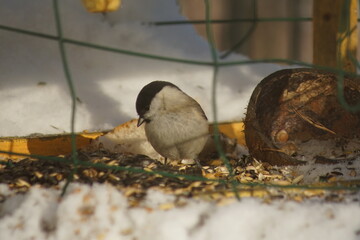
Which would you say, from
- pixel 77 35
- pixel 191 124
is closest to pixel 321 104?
pixel 191 124

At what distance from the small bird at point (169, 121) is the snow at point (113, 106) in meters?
0.28

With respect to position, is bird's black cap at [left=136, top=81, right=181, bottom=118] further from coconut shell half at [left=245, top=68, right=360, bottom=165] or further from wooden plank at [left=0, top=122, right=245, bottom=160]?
coconut shell half at [left=245, top=68, right=360, bottom=165]

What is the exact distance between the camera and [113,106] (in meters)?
3.20

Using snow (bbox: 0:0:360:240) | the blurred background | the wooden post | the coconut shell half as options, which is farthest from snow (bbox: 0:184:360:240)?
the blurred background

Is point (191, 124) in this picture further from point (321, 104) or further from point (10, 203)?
point (10, 203)

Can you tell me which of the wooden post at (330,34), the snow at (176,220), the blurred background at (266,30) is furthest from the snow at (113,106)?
the blurred background at (266,30)

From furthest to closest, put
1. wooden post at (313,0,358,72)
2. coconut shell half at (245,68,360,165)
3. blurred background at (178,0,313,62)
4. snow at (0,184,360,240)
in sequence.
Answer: blurred background at (178,0,313,62) < wooden post at (313,0,358,72) < coconut shell half at (245,68,360,165) < snow at (0,184,360,240)

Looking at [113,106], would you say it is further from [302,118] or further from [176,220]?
[176,220]

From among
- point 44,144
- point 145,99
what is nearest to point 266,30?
point 145,99

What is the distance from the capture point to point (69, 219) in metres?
2.00

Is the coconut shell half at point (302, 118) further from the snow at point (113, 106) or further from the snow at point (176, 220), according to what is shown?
the snow at point (176, 220)

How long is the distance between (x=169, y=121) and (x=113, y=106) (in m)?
0.44

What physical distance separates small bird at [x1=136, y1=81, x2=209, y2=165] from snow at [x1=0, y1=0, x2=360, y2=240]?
0.28 meters

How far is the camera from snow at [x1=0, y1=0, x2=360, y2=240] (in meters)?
1.94
